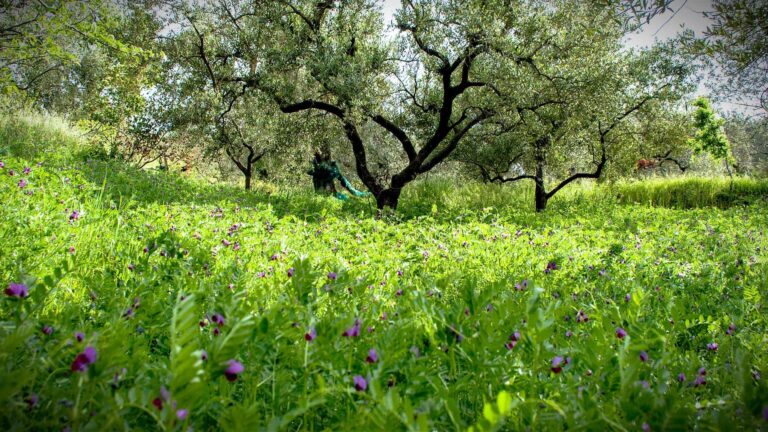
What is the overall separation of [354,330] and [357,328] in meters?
0.03

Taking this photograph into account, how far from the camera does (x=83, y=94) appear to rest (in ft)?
134

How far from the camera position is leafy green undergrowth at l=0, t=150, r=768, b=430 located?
4.00 ft

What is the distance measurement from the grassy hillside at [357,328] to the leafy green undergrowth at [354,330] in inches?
0.6

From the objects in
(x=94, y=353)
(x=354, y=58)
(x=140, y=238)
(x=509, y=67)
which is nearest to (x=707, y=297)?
(x=94, y=353)

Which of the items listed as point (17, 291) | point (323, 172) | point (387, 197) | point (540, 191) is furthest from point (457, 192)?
point (17, 291)

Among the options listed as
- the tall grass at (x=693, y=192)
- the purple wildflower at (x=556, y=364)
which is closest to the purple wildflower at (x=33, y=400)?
the purple wildflower at (x=556, y=364)

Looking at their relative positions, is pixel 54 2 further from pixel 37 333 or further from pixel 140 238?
pixel 37 333

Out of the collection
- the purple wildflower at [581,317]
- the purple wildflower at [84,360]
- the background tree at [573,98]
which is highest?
the background tree at [573,98]

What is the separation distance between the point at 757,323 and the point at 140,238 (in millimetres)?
5748

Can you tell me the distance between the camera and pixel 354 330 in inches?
63.3

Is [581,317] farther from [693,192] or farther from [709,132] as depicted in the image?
[709,132]

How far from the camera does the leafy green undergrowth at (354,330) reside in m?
1.22

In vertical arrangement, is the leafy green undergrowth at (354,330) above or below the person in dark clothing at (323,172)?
below

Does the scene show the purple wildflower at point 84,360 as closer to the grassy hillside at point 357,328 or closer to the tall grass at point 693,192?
the grassy hillside at point 357,328
